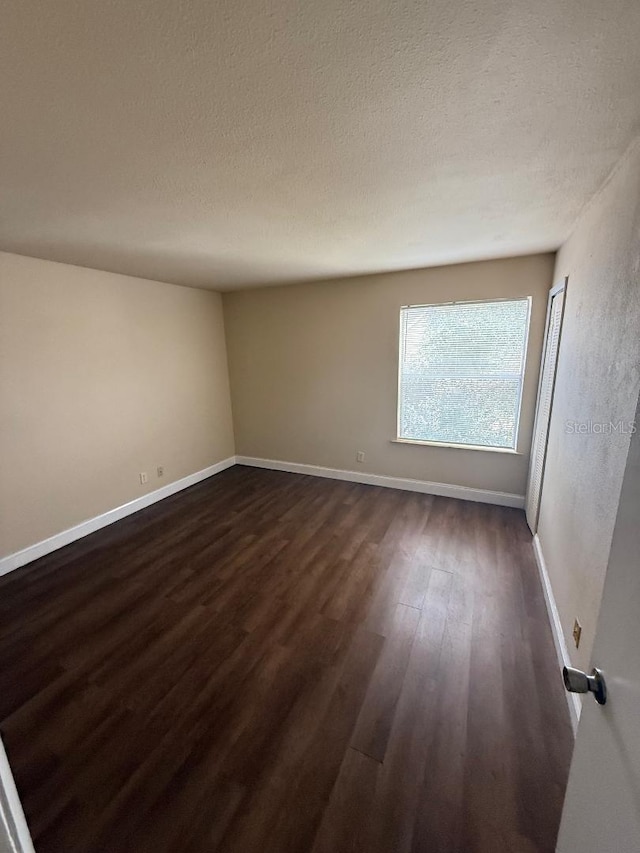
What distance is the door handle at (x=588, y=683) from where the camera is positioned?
699 millimetres

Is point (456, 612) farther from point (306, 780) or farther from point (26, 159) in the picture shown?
point (26, 159)

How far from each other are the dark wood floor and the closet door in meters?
0.40

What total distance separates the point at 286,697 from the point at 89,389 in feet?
9.47

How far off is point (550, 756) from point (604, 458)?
3.98 feet

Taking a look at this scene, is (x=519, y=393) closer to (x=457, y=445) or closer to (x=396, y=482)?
(x=457, y=445)

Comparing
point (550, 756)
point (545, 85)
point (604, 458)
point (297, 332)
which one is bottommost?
point (550, 756)

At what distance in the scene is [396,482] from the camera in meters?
3.93

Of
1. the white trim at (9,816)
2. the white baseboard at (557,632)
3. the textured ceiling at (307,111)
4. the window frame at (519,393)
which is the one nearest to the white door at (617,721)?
the white baseboard at (557,632)

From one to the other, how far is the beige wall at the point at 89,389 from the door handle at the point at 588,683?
3.41 meters

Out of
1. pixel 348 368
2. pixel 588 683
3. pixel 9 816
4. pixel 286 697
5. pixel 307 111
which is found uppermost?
pixel 307 111

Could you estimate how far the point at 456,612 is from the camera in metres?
2.11

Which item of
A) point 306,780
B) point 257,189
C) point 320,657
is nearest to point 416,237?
point 257,189

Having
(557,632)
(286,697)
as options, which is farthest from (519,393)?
(286,697)

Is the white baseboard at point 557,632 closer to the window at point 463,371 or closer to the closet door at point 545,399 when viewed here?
the closet door at point 545,399
